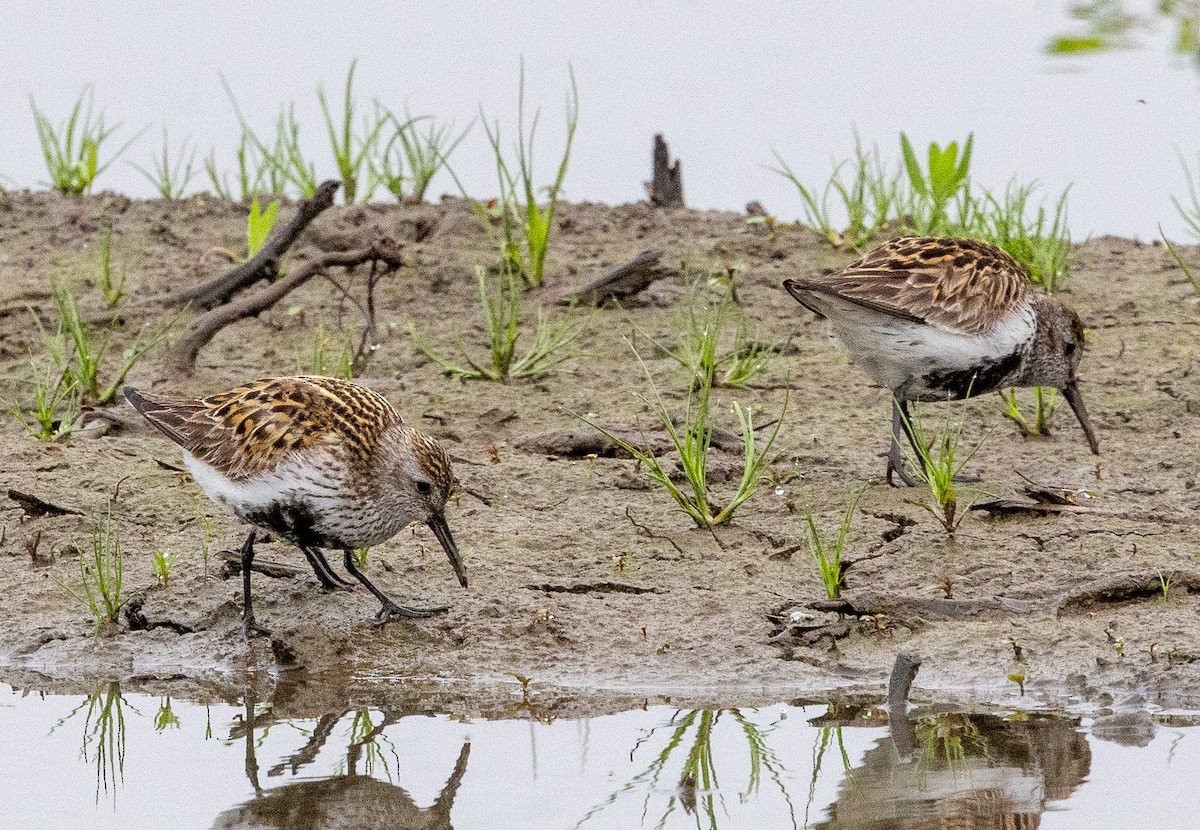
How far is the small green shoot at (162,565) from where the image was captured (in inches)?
262

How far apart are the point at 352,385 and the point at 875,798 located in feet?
10.1

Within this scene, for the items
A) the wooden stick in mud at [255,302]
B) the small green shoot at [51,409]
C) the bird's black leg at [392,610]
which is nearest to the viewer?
the bird's black leg at [392,610]

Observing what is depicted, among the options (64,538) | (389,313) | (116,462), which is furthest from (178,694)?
(389,313)

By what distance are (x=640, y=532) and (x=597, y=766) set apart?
2.13m

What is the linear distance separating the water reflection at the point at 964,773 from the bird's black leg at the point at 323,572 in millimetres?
2483

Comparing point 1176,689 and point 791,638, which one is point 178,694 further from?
point 1176,689

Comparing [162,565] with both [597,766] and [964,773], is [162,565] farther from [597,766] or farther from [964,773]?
[964,773]

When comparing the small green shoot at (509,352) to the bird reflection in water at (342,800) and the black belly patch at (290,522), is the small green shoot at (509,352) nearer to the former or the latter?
the black belly patch at (290,522)

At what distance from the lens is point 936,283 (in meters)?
8.01

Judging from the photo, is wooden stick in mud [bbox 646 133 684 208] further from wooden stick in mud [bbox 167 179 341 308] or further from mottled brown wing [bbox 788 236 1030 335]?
mottled brown wing [bbox 788 236 1030 335]

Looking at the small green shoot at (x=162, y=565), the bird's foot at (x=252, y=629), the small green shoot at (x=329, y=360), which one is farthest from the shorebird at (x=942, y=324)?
the small green shoot at (x=162, y=565)

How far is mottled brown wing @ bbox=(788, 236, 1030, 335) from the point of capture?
7.89 m

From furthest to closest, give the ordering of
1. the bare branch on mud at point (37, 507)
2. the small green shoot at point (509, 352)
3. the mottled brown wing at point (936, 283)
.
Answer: the small green shoot at point (509, 352) < the mottled brown wing at point (936, 283) < the bare branch on mud at point (37, 507)

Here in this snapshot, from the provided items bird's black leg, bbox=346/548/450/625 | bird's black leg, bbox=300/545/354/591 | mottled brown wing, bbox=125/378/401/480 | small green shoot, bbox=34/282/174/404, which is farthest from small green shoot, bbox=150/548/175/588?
small green shoot, bbox=34/282/174/404
